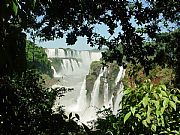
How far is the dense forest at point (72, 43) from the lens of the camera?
2.49 m

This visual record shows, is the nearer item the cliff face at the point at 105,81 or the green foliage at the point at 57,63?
the cliff face at the point at 105,81

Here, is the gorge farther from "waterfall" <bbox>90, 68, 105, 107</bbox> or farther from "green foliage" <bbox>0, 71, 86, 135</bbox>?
"green foliage" <bbox>0, 71, 86, 135</bbox>

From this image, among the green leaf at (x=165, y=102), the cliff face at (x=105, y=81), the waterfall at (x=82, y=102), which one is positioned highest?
the green leaf at (x=165, y=102)

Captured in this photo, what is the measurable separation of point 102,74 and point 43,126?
156 feet

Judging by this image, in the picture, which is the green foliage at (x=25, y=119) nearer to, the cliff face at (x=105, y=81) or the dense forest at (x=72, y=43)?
the dense forest at (x=72, y=43)

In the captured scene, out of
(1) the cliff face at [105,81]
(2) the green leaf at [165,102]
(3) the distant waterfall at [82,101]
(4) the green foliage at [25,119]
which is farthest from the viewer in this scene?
(3) the distant waterfall at [82,101]

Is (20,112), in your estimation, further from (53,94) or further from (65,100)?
(65,100)

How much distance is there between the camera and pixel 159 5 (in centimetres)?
780

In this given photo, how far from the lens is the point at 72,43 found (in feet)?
27.7

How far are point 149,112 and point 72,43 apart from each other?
6.12m

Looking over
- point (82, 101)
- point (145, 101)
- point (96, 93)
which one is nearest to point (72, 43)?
point (145, 101)

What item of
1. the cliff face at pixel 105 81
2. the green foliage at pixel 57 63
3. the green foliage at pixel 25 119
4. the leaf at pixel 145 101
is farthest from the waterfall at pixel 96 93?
the leaf at pixel 145 101

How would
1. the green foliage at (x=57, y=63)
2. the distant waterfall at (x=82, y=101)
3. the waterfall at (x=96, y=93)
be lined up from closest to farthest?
the waterfall at (x=96, y=93) < the distant waterfall at (x=82, y=101) < the green foliage at (x=57, y=63)

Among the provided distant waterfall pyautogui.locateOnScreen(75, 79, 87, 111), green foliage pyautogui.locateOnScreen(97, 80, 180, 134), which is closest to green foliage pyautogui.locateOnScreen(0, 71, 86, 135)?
green foliage pyautogui.locateOnScreen(97, 80, 180, 134)
